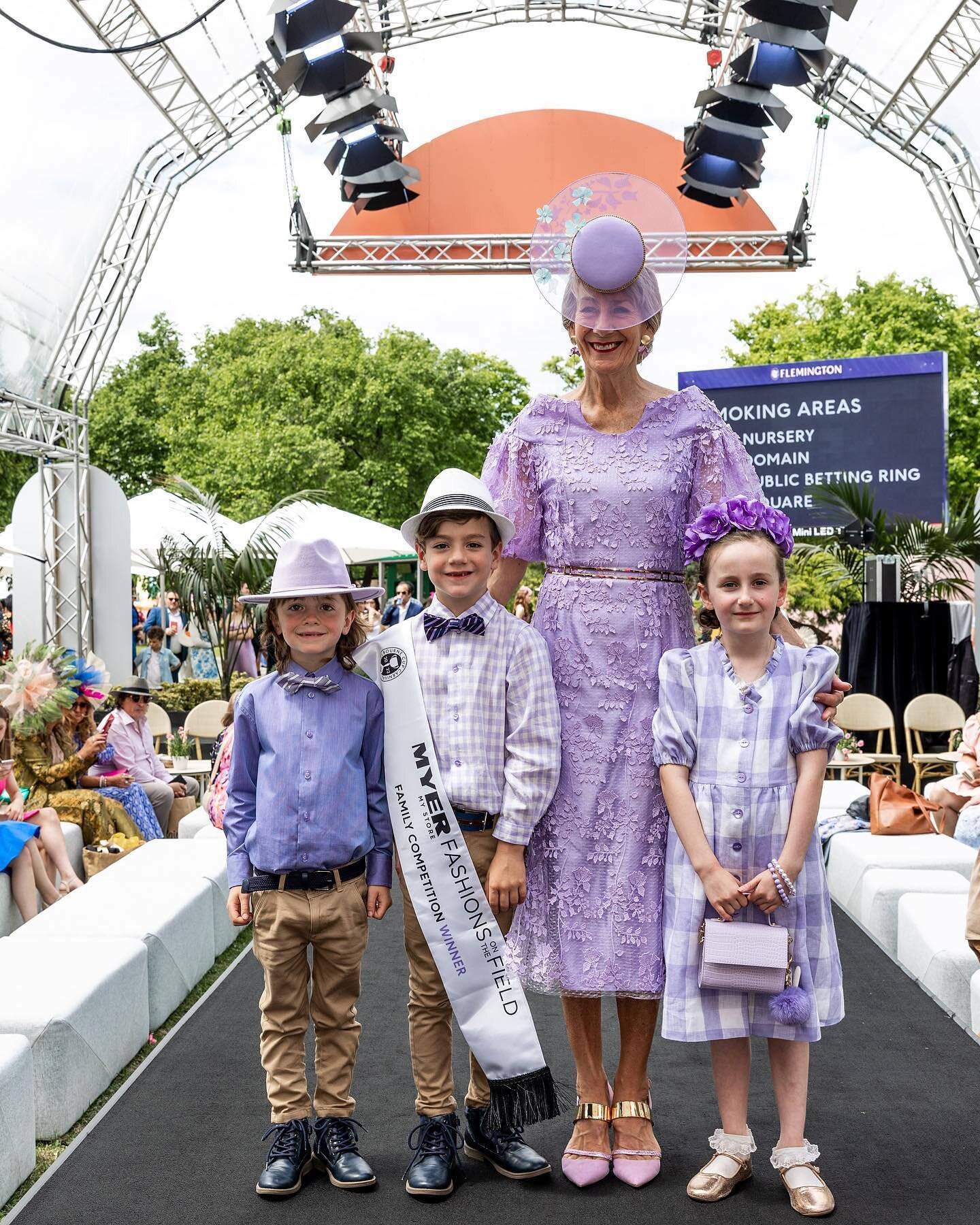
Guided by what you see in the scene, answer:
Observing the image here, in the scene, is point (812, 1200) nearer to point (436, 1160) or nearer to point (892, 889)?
point (436, 1160)

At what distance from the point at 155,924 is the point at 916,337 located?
21.6 m

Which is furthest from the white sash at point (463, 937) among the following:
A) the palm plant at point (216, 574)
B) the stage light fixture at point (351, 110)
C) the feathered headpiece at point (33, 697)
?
the palm plant at point (216, 574)

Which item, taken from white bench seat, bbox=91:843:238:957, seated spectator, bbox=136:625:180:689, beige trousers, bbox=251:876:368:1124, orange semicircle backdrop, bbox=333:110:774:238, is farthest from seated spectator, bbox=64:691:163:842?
orange semicircle backdrop, bbox=333:110:774:238

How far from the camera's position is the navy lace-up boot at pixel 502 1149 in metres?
2.70

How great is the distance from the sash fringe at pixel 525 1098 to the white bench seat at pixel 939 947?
1607 millimetres

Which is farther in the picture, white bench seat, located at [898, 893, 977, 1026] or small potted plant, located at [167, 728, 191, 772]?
small potted plant, located at [167, 728, 191, 772]

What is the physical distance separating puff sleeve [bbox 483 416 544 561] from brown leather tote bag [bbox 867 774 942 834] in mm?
3078

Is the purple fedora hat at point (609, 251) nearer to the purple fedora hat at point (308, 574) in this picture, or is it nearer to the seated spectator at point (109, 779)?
the purple fedora hat at point (308, 574)

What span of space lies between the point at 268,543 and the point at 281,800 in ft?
30.6

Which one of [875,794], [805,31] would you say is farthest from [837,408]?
[875,794]

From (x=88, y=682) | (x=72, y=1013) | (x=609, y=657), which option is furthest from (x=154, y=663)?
(x=609, y=657)

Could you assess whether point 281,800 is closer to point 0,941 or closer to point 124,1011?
point 124,1011

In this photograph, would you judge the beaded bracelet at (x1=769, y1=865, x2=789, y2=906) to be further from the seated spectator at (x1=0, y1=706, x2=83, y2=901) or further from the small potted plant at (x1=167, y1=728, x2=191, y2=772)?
the small potted plant at (x1=167, y1=728, x2=191, y2=772)

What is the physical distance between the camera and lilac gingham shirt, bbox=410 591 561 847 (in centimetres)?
262
